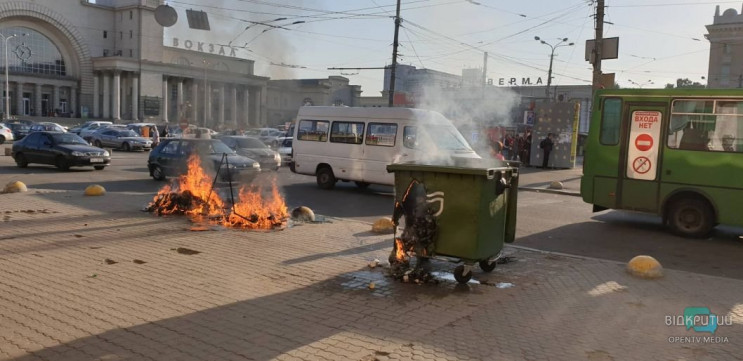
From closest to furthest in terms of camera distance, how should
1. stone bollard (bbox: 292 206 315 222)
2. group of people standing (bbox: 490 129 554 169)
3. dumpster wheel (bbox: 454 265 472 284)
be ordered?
1. dumpster wheel (bbox: 454 265 472 284)
2. stone bollard (bbox: 292 206 315 222)
3. group of people standing (bbox: 490 129 554 169)

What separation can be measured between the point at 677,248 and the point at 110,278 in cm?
904

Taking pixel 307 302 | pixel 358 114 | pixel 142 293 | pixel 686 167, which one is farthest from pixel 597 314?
pixel 358 114

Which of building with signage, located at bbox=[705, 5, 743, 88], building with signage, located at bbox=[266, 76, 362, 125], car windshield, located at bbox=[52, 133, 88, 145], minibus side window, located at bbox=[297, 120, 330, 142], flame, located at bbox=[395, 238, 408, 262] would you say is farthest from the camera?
building with signage, located at bbox=[705, 5, 743, 88]

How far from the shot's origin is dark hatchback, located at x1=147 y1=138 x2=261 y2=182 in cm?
1495

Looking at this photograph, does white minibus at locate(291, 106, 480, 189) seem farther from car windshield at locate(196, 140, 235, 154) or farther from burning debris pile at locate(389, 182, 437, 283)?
burning debris pile at locate(389, 182, 437, 283)

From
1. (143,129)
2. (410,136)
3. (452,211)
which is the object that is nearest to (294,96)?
(410,136)

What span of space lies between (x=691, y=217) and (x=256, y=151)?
48.4 ft

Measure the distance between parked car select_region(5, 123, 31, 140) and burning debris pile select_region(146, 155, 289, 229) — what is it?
1370 inches

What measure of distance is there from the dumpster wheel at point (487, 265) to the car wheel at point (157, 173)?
1255 centimetres

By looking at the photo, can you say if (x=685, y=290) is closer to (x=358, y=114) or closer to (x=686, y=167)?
(x=686, y=167)

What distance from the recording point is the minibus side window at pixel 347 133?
49.1 ft

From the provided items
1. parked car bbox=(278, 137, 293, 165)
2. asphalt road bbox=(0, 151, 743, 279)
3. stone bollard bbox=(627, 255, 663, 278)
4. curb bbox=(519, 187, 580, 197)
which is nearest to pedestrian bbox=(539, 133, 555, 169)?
curb bbox=(519, 187, 580, 197)

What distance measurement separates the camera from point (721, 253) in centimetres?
905

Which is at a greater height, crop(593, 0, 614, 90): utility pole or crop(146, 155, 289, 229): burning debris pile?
crop(593, 0, 614, 90): utility pole
